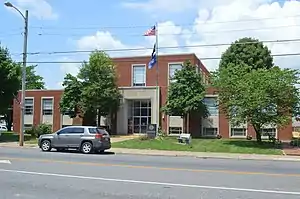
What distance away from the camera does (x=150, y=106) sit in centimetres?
4609

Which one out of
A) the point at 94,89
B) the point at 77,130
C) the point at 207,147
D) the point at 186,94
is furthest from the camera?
the point at 94,89

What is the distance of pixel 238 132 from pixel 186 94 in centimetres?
748

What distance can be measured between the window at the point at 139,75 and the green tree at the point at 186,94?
6651mm

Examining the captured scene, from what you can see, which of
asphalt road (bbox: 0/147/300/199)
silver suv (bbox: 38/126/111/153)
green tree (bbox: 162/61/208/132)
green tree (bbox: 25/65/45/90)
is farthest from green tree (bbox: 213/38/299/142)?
green tree (bbox: 25/65/45/90)

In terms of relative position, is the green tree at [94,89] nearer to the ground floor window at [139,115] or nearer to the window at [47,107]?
the ground floor window at [139,115]

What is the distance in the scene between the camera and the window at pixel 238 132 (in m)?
43.2

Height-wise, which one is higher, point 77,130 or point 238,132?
point 77,130

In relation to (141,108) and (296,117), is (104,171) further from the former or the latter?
(141,108)

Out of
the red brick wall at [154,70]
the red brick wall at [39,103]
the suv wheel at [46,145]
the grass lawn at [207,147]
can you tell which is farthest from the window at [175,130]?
the suv wheel at [46,145]

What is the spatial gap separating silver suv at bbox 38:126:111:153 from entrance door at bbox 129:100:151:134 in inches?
790

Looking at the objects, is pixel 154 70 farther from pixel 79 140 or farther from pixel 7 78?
pixel 79 140

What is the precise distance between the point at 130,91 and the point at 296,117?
18.8 m

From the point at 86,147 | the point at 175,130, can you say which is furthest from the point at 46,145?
the point at 175,130

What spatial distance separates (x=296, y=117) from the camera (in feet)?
107
